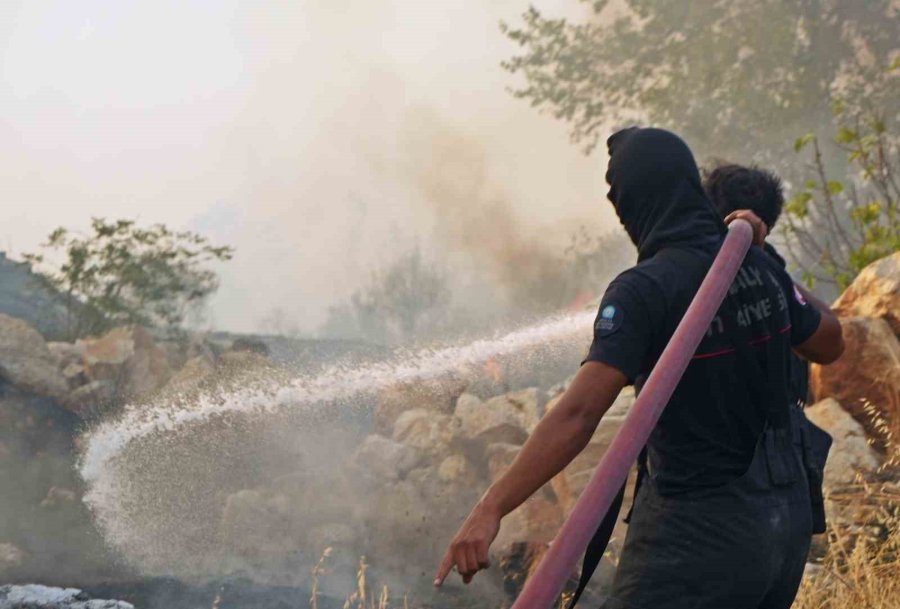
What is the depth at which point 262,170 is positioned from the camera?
52.3ft

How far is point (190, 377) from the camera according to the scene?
9.57 m

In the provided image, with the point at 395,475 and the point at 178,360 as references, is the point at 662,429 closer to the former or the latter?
the point at 395,475

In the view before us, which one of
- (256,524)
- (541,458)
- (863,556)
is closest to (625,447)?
(541,458)

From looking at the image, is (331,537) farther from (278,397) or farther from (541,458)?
(541,458)

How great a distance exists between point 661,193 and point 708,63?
1453cm

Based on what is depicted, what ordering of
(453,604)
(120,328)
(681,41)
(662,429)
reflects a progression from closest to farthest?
(662,429), (453,604), (120,328), (681,41)

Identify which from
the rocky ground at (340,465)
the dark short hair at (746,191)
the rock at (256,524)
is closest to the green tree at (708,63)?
the rocky ground at (340,465)

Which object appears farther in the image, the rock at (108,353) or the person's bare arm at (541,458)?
the rock at (108,353)

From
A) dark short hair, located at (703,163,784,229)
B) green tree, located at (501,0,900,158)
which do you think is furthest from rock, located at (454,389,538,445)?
green tree, located at (501,0,900,158)

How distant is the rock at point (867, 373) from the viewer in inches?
228

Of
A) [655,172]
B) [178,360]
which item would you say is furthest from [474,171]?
[655,172]

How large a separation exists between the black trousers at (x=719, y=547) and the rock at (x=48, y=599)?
4480mm

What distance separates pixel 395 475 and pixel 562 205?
993cm

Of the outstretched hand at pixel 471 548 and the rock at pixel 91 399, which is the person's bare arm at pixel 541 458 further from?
the rock at pixel 91 399
